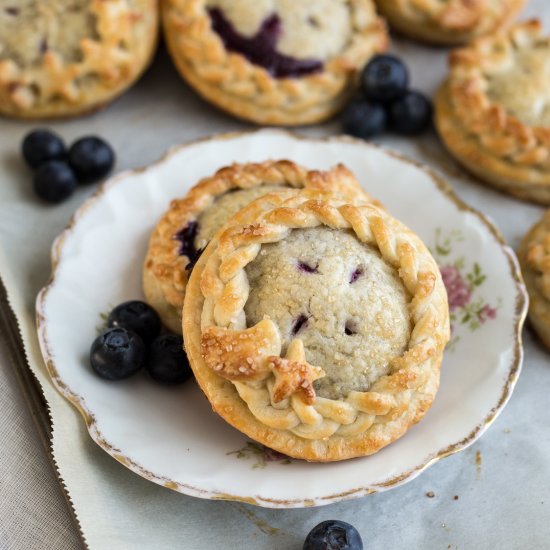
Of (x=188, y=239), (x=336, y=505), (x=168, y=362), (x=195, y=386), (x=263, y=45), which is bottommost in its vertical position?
(x=336, y=505)

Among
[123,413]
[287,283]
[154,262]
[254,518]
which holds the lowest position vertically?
[254,518]

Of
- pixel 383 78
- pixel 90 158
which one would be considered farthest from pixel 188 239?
pixel 383 78

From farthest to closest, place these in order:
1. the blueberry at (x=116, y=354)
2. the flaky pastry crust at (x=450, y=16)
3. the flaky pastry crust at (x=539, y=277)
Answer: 1. the flaky pastry crust at (x=450, y=16)
2. the flaky pastry crust at (x=539, y=277)
3. the blueberry at (x=116, y=354)

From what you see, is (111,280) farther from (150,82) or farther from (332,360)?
(150,82)

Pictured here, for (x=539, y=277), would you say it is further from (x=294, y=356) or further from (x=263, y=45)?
(x=263, y=45)

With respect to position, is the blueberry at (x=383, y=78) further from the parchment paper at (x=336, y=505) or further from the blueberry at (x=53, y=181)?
the blueberry at (x=53, y=181)

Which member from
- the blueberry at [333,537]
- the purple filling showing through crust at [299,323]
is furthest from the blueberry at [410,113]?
the blueberry at [333,537]

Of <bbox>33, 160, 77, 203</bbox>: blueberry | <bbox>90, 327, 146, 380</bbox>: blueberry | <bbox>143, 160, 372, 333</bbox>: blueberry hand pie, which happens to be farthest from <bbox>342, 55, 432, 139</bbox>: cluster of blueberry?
<bbox>90, 327, 146, 380</bbox>: blueberry

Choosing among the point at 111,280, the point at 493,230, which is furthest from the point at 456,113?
the point at 111,280
